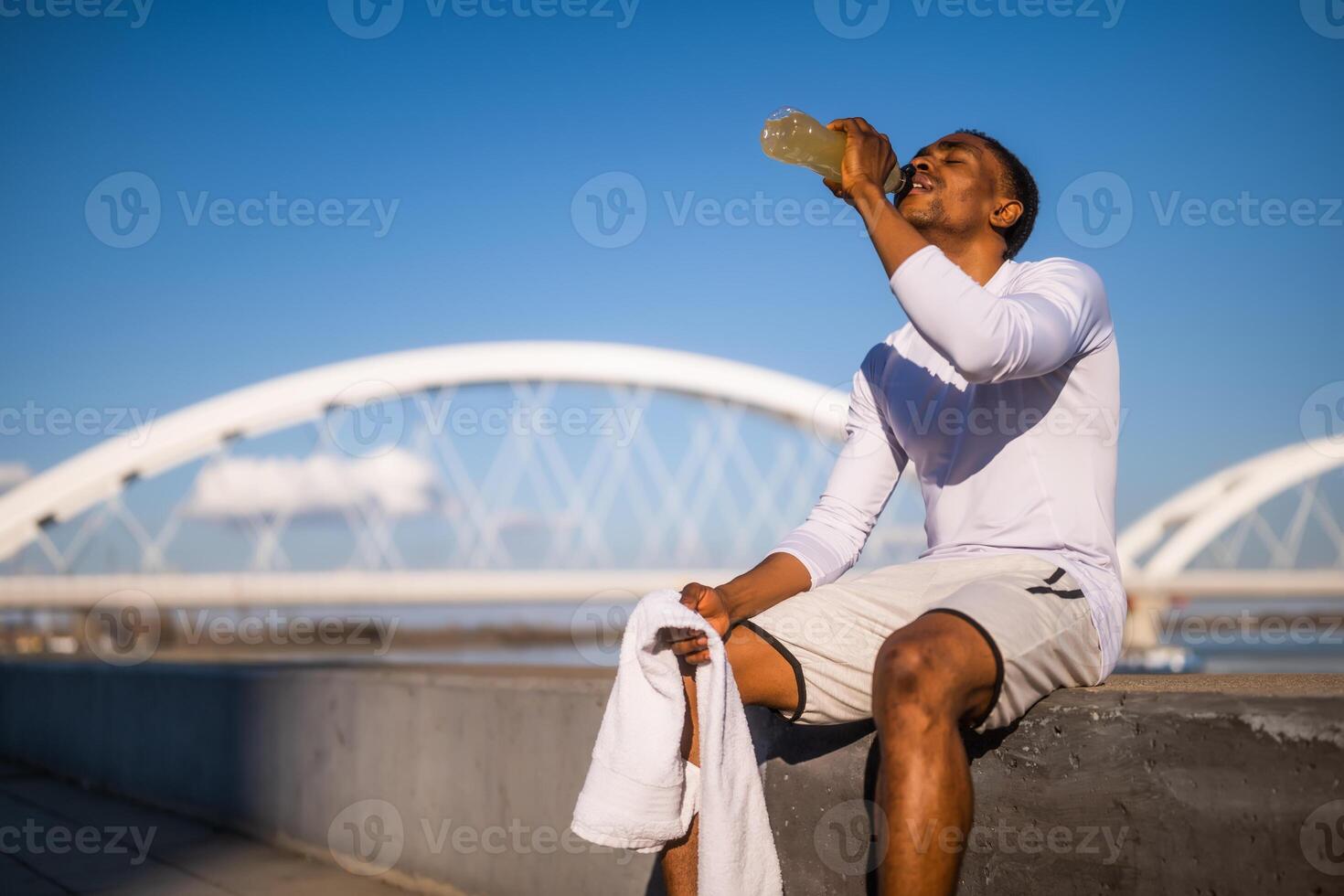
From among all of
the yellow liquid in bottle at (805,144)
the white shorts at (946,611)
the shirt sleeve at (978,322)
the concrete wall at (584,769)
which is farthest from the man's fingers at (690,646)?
the yellow liquid in bottle at (805,144)

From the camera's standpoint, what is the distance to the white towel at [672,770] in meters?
2.17

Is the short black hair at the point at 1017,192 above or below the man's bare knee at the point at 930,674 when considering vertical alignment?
above

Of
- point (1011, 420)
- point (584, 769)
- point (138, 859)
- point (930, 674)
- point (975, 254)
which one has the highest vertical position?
point (975, 254)

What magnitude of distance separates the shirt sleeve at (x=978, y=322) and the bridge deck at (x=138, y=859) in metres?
2.75

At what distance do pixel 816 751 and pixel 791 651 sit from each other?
441 millimetres

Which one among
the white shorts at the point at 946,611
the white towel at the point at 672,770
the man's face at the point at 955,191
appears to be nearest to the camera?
the white shorts at the point at 946,611

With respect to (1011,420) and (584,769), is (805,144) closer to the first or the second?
(1011,420)

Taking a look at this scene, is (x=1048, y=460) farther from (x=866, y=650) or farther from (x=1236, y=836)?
(x=1236, y=836)

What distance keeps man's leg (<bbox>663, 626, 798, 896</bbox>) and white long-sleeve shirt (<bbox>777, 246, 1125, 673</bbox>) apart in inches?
14.4

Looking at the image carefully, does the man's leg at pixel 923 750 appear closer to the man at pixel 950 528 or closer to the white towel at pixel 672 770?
the man at pixel 950 528

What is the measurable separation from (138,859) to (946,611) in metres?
3.51

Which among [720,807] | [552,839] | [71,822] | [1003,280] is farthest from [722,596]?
[71,822]

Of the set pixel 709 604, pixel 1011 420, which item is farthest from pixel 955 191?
pixel 709 604

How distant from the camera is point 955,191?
2.67 metres
